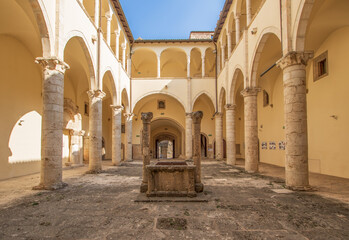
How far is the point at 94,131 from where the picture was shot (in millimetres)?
10641

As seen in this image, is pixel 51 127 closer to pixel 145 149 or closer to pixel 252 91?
pixel 145 149

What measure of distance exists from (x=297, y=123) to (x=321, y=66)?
18.4 ft

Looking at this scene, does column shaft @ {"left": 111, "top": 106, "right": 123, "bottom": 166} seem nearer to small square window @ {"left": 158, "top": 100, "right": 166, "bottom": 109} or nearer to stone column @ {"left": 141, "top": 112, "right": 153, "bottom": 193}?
small square window @ {"left": 158, "top": 100, "right": 166, "bottom": 109}

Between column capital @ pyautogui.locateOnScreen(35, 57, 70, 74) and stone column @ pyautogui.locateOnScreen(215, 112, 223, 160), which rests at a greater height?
column capital @ pyautogui.locateOnScreen(35, 57, 70, 74)

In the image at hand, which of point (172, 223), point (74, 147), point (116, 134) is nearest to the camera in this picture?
point (172, 223)

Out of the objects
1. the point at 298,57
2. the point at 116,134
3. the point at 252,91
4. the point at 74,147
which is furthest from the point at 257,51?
the point at 74,147

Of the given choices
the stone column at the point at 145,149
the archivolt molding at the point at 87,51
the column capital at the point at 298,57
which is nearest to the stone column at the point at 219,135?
the archivolt molding at the point at 87,51

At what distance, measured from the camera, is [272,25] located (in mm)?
8156

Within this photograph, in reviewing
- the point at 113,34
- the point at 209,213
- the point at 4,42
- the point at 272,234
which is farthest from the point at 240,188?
the point at 113,34

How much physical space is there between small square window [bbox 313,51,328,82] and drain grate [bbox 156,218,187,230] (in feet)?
31.1

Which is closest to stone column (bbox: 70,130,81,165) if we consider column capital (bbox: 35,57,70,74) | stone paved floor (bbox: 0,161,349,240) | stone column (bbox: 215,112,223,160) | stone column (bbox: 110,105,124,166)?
stone column (bbox: 110,105,124,166)

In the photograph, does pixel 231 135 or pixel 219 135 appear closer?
pixel 231 135

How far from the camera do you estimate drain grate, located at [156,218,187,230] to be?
12.6ft

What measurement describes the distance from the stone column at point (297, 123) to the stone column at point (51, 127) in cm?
711
